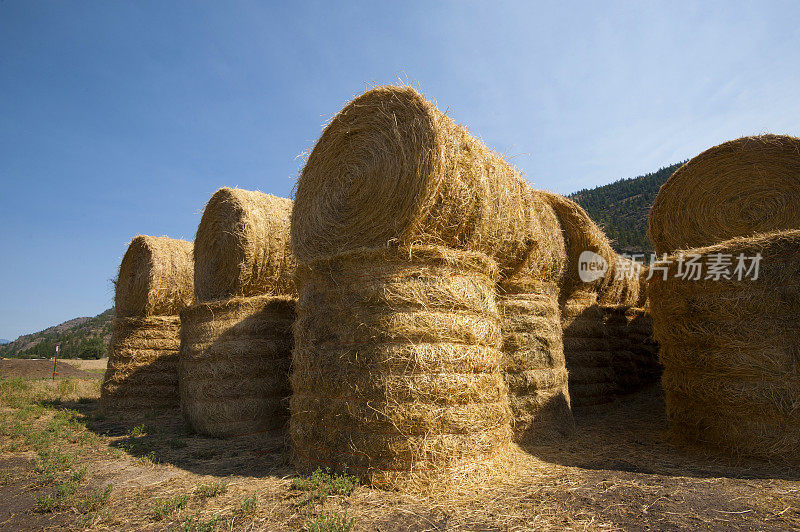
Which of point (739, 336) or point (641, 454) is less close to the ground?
point (739, 336)

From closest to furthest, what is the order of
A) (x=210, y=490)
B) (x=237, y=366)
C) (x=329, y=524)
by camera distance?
(x=329, y=524) → (x=210, y=490) → (x=237, y=366)

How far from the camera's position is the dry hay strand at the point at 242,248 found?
275 inches

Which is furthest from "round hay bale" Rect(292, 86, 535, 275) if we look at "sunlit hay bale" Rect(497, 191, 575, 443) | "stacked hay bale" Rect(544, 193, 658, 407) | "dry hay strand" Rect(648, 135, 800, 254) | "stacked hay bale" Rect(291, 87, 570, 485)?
"dry hay strand" Rect(648, 135, 800, 254)

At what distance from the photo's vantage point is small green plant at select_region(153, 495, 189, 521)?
10.6 ft

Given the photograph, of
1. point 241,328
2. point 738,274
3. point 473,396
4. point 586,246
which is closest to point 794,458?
point 738,274

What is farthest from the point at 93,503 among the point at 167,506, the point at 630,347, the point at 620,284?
the point at 620,284

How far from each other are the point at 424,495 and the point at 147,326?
25.0 feet

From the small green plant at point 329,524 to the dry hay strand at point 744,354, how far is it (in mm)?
4088

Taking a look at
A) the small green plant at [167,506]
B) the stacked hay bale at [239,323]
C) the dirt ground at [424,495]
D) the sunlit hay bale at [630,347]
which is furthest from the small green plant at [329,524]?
the sunlit hay bale at [630,347]

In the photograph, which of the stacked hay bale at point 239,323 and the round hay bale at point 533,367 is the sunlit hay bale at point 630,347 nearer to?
the round hay bale at point 533,367

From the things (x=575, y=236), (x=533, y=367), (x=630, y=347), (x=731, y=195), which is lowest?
(x=630, y=347)

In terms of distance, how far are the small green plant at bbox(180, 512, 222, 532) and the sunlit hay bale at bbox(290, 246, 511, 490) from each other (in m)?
1.12

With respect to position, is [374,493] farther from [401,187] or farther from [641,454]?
[641,454]

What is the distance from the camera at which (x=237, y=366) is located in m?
6.27
